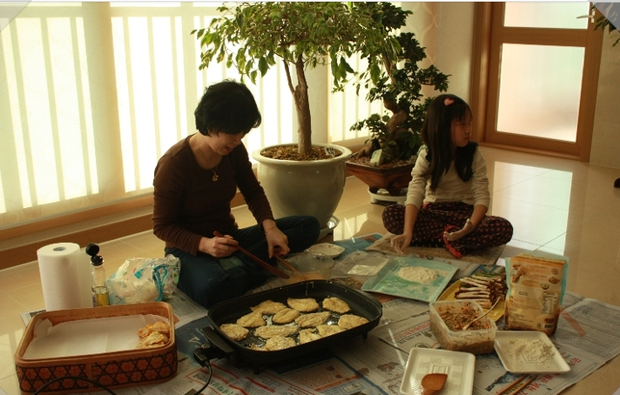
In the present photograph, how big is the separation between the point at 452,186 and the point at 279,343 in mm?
1205

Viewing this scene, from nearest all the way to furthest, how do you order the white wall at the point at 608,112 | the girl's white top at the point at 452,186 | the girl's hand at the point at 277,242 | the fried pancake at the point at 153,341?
the fried pancake at the point at 153,341
the girl's hand at the point at 277,242
the girl's white top at the point at 452,186
the white wall at the point at 608,112

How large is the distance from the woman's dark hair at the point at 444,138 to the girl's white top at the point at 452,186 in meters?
0.03

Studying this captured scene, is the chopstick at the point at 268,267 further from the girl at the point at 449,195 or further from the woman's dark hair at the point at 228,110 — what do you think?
the girl at the point at 449,195

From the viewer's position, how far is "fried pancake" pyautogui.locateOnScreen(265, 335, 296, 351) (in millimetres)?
→ 1848

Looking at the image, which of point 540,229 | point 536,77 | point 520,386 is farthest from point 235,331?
point 536,77

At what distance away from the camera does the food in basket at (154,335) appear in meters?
1.83

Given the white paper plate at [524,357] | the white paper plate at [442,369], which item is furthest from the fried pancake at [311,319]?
the white paper plate at [524,357]

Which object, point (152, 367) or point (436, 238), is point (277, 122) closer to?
point (436, 238)

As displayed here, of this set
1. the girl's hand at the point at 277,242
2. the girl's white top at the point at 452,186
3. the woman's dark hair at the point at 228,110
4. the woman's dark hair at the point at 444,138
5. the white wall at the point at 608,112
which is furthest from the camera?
the white wall at the point at 608,112

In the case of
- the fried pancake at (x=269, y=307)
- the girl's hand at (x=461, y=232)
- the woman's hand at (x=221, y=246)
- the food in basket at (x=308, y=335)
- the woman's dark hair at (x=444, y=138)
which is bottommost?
the food in basket at (x=308, y=335)

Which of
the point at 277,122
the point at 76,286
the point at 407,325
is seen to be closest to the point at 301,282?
the point at 407,325

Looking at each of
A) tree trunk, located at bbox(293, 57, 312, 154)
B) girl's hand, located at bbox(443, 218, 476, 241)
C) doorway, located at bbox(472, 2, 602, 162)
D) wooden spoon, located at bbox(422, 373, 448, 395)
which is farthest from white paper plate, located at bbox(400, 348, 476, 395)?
doorway, located at bbox(472, 2, 602, 162)

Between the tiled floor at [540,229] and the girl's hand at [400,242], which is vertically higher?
the girl's hand at [400,242]

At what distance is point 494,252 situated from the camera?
2.68 m
